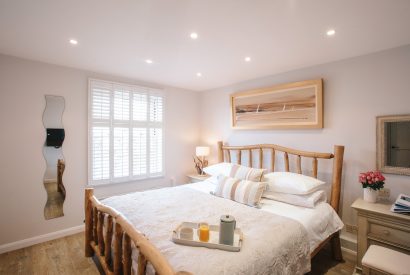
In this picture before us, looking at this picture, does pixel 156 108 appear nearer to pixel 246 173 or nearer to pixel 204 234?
pixel 246 173

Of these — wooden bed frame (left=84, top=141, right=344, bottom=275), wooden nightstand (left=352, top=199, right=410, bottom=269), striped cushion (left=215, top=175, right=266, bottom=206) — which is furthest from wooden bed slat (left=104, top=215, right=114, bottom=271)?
wooden nightstand (left=352, top=199, right=410, bottom=269)

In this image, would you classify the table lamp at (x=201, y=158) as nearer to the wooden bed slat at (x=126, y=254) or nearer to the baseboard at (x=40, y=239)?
the baseboard at (x=40, y=239)

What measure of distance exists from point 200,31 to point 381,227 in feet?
8.30

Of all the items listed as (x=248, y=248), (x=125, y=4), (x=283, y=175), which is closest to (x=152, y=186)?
(x=283, y=175)

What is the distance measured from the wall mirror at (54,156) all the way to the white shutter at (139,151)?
1.02 meters

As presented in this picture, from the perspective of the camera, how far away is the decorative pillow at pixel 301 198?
2.26 metres

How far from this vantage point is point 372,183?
85.9 inches

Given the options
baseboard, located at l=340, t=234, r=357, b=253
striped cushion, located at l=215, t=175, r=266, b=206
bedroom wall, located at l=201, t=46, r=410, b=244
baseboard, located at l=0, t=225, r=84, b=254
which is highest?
bedroom wall, located at l=201, t=46, r=410, b=244

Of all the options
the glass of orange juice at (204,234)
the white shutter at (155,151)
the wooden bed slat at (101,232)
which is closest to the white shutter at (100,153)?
the white shutter at (155,151)

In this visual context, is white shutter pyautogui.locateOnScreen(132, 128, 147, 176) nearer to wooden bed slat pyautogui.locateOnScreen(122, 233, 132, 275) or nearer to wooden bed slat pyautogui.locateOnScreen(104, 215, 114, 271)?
wooden bed slat pyautogui.locateOnScreen(104, 215, 114, 271)

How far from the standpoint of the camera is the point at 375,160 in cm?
236

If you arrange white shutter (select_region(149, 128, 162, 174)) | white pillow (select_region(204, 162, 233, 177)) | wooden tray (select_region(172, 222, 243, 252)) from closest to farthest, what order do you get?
1. wooden tray (select_region(172, 222, 243, 252))
2. white pillow (select_region(204, 162, 233, 177))
3. white shutter (select_region(149, 128, 162, 174))

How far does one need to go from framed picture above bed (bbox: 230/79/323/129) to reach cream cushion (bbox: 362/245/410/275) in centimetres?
152

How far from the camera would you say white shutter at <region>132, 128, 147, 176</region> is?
3.60m
